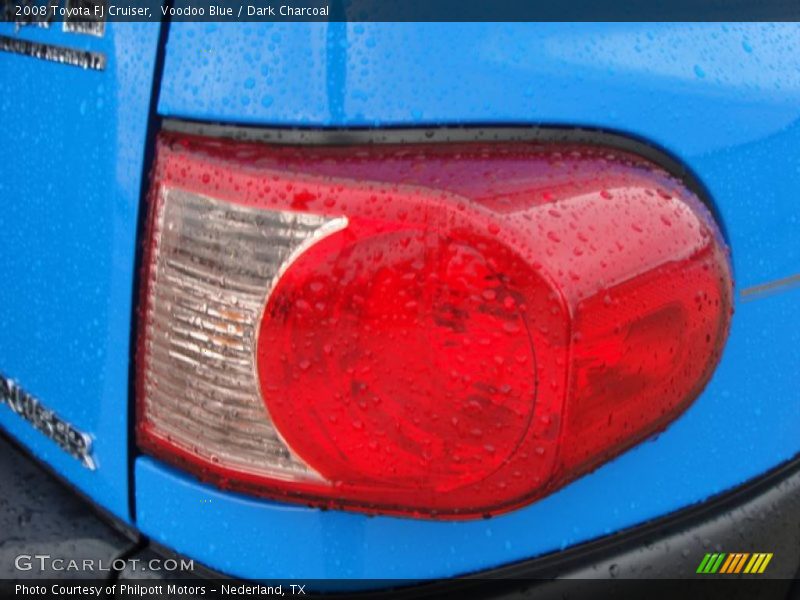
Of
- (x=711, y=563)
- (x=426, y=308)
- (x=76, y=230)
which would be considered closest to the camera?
(x=426, y=308)

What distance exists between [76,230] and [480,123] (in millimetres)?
572

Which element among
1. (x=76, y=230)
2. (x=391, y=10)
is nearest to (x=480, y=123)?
(x=391, y=10)

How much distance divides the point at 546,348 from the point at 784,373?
593mm

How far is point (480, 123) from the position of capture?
0.94 m

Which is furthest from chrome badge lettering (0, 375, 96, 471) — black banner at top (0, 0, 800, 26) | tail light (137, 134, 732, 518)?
black banner at top (0, 0, 800, 26)

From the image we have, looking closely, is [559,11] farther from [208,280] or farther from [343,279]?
[208,280]

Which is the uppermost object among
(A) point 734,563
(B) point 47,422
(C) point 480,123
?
(C) point 480,123

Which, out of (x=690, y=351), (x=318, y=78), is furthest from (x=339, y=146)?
(x=690, y=351)

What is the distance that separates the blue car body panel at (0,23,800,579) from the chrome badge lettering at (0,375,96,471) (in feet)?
0.08

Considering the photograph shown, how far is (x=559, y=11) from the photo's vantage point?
3.15 ft

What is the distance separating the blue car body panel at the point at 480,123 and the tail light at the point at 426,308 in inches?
2.2

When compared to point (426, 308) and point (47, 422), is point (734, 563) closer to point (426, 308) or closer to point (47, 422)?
point (426, 308)
